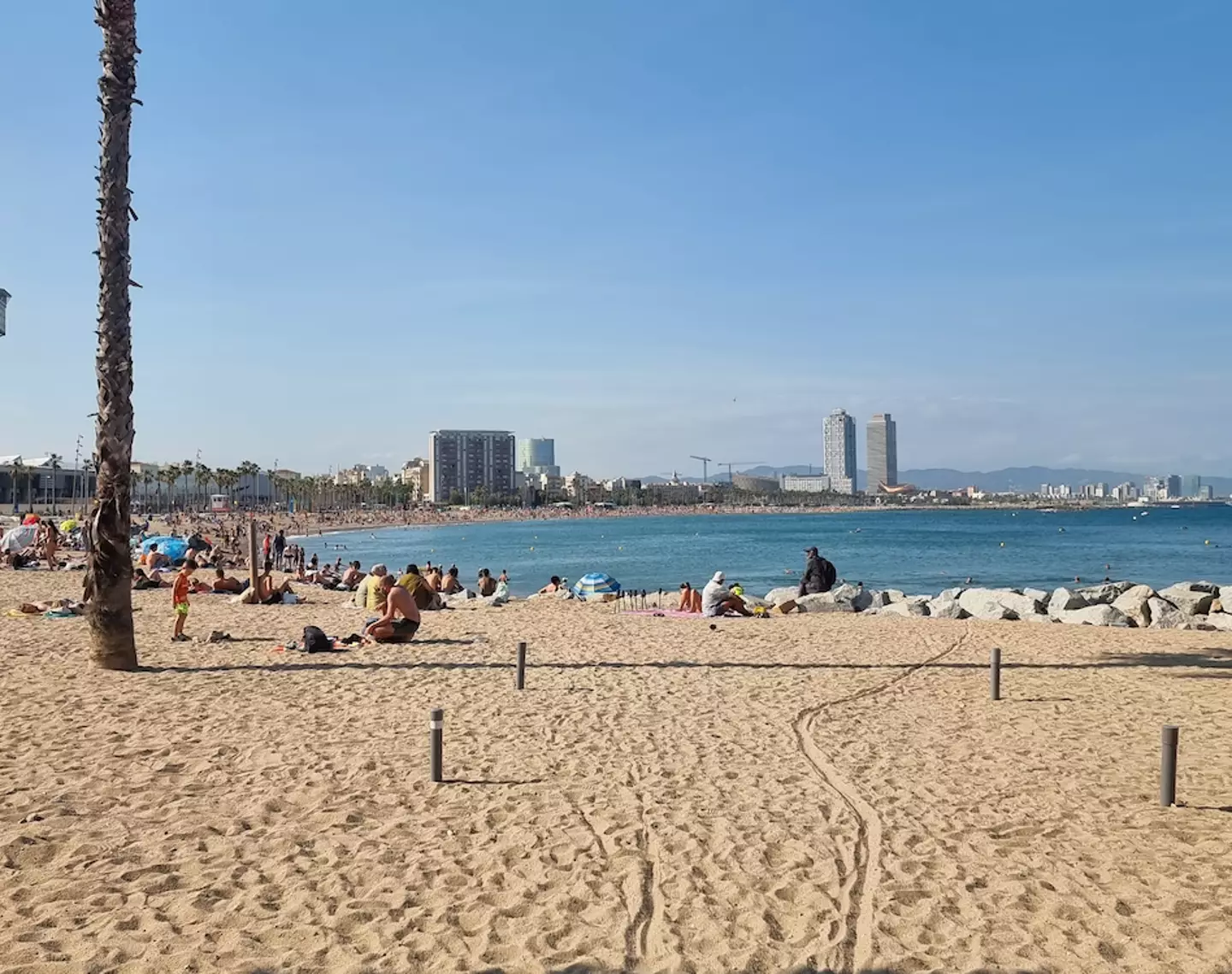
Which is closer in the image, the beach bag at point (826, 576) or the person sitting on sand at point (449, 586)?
the beach bag at point (826, 576)

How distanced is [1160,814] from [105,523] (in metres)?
11.7

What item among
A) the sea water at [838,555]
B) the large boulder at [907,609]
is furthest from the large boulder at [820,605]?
the sea water at [838,555]

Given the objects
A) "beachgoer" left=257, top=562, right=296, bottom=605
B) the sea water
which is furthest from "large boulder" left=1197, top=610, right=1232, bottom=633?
"beachgoer" left=257, top=562, right=296, bottom=605

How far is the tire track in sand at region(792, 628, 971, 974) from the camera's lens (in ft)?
15.6

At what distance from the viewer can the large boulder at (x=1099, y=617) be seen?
20.9 m

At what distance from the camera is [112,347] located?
11508mm

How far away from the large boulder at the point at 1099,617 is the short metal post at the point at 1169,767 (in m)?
15.0

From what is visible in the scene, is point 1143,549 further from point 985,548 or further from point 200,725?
point 200,725

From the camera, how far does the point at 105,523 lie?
11430 mm

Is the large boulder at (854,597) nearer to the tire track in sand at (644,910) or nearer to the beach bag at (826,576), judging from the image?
the beach bag at (826,576)

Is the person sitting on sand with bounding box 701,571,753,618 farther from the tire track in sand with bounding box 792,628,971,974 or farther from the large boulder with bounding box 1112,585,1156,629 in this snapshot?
the tire track in sand with bounding box 792,628,971,974

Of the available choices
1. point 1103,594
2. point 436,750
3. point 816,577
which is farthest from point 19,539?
point 1103,594

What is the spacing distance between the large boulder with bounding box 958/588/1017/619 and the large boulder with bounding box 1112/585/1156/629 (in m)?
2.51

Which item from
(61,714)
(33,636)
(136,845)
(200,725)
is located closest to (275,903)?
(136,845)
